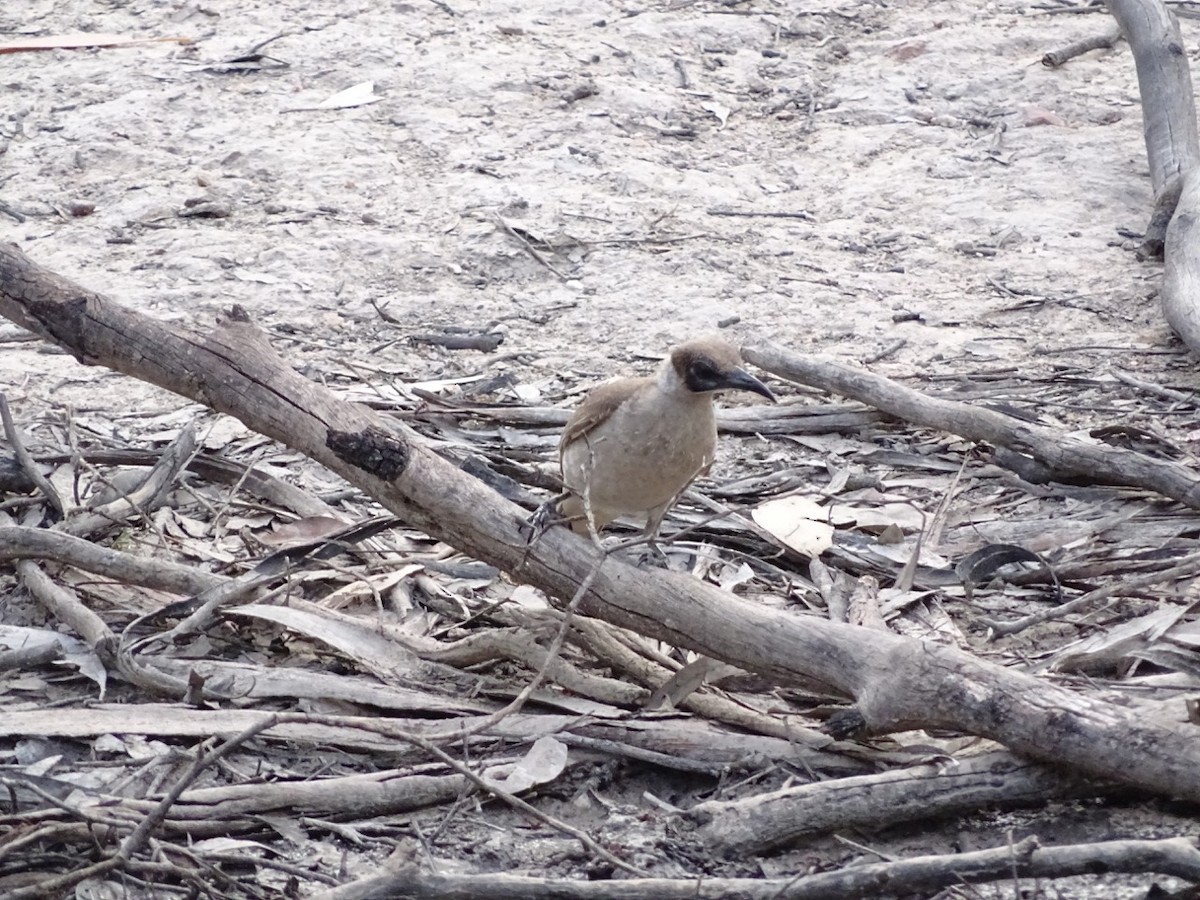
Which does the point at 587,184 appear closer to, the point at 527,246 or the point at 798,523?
the point at 527,246

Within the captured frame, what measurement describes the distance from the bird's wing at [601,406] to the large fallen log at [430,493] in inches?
27.2

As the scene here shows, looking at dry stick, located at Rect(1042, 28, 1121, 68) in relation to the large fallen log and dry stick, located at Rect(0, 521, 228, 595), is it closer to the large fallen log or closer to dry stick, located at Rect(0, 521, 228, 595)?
the large fallen log

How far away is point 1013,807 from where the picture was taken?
12.0 feet

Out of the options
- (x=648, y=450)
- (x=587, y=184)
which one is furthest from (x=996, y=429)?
(x=587, y=184)

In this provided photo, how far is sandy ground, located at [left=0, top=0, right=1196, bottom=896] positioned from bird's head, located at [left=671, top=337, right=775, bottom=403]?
207 cm

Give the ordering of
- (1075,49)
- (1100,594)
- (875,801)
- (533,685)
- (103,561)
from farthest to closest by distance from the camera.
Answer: (1075,49)
(103,561)
(1100,594)
(533,685)
(875,801)

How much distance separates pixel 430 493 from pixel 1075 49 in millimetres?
7816

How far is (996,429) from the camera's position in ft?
18.0

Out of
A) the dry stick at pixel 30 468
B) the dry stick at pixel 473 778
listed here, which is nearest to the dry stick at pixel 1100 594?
the dry stick at pixel 473 778

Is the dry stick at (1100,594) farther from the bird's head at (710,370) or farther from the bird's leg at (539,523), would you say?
the bird's leg at (539,523)

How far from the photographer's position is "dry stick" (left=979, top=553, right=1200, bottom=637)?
437 centimetres

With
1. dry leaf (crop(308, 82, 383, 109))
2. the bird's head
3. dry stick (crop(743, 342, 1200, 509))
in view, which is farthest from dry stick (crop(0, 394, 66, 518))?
dry leaf (crop(308, 82, 383, 109))

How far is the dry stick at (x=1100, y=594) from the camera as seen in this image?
4.37 m

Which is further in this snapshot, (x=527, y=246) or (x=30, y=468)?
(x=527, y=246)
